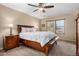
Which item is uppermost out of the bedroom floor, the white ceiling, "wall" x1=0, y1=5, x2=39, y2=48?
the white ceiling

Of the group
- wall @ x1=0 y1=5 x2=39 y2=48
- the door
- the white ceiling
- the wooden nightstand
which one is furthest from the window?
the wooden nightstand

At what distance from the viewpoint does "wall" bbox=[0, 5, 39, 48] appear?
1958mm

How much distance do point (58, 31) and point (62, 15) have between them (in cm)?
38

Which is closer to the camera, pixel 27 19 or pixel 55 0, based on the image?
pixel 55 0

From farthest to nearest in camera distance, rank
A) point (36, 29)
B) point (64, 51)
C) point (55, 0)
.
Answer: point (36, 29) < point (64, 51) < point (55, 0)

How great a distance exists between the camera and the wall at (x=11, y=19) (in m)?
1.96

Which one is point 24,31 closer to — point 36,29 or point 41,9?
point 36,29

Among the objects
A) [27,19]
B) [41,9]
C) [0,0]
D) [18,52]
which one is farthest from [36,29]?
[0,0]

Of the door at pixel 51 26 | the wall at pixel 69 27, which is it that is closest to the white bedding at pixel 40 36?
the door at pixel 51 26

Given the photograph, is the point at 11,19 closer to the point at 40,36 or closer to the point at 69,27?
the point at 40,36

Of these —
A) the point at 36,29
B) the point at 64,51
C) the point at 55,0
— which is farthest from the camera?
the point at 36,29

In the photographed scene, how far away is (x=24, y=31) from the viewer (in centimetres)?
217

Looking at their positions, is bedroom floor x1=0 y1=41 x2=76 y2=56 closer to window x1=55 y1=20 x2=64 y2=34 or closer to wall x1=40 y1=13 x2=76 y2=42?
wall x1=40 y1=13 x2=76 y2=42

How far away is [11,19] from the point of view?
2006 millimetres
